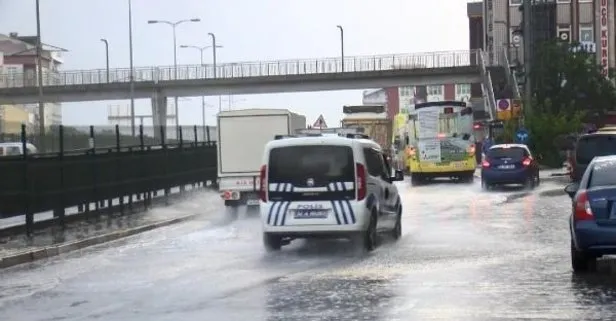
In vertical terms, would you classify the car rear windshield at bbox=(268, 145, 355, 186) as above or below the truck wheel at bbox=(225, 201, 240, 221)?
above

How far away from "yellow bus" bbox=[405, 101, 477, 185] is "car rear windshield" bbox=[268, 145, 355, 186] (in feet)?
88.6

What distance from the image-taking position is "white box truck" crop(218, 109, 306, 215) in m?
30.3

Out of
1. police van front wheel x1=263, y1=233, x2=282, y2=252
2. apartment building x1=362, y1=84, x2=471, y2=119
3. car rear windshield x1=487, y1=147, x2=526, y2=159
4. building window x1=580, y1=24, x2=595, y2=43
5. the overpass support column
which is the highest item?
building window x1=580, y1=24, x2=595, y2=43

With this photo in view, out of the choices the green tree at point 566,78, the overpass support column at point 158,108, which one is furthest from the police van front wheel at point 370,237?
the overpass support column at point 158,108

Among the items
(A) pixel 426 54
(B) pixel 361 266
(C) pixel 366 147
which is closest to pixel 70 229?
(C) pixel 366 147

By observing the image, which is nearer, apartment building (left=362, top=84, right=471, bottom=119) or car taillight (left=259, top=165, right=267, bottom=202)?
car taillight (left=259, top=165, right=267, bottom=202)

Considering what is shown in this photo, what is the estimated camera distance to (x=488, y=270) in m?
15.4

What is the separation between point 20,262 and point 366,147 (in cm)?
585

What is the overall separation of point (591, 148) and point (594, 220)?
16.6 meters

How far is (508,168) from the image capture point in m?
39.0

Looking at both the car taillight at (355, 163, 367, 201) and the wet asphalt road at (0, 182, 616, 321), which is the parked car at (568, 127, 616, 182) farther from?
the car taillight at (355, 163, 367, 201)

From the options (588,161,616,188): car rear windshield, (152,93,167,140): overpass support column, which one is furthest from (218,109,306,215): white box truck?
(152,93,167,140): overpass support column

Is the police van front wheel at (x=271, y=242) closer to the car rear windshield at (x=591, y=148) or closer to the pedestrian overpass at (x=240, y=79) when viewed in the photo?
the car rear windshield at (x=591, y=148)

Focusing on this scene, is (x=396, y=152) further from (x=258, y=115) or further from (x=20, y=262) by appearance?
(x=20, y=262)
